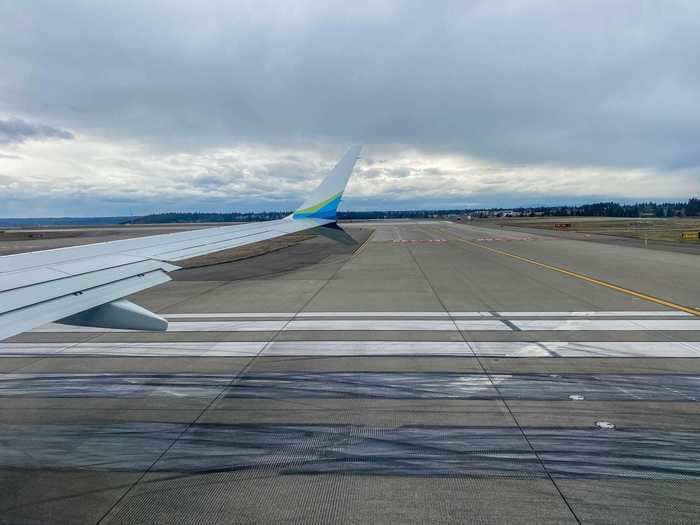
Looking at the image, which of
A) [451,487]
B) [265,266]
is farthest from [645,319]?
[265,266]

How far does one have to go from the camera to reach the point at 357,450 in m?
4.63

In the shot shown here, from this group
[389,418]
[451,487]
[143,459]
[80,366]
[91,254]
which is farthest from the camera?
[80,366]

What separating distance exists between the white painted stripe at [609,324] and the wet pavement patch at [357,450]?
15.4 feet

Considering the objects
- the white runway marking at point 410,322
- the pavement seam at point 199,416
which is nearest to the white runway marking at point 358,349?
the pavement seam at point 199,416

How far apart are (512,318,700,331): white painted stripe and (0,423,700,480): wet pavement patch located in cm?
470

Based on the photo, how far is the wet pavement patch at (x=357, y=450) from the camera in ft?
14.0

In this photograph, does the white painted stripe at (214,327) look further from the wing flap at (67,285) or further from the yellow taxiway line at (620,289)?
the yellow taxiway line at (620,289)

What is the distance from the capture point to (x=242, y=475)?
4.22 meters

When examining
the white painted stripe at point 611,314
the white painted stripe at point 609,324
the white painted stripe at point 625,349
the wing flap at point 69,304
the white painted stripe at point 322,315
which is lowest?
the white painted stripe at point 625,349

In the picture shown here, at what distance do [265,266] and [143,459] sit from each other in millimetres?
17156

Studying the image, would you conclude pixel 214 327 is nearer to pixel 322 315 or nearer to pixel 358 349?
pixel 322 315

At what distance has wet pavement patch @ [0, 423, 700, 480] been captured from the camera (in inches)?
168

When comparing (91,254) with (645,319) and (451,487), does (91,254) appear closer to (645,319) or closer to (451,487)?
(451,487)

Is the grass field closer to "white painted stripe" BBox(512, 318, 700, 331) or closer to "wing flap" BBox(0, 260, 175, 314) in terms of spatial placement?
"white painted stripe" BBox(512, 318, 700, 331)
